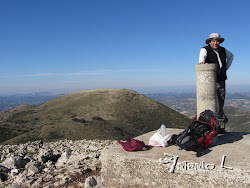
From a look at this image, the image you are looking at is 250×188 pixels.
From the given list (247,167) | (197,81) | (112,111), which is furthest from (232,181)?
(112,111)

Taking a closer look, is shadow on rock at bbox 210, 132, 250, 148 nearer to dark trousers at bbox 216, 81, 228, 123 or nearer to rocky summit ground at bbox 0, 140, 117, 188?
dark trousers at bbox 216, 81, 228, 123

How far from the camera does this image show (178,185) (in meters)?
6.17

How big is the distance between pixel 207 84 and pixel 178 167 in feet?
12.2

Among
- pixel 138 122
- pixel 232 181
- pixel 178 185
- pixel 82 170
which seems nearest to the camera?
pixel 232 181

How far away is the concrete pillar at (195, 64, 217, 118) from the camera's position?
838 cm

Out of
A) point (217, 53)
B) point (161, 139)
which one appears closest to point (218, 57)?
point (217, 53)

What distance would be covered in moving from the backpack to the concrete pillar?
137 centimetres

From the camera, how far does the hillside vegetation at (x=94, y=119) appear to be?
44.8 metres

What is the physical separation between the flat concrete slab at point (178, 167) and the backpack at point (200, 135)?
0.84 ft

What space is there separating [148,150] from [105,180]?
1.74 metres

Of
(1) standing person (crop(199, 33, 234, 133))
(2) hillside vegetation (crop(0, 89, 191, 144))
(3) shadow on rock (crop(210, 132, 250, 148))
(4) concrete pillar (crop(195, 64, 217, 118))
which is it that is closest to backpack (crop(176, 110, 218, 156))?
(3) shadow on rock (crop(210, 132, 250, 148))

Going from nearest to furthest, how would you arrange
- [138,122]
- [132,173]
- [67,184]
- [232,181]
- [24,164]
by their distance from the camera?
1. [232,181]
2. [132,173]
3. [67,184]
4. [24,164]
5. [138,122]

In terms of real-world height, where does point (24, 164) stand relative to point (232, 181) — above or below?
below

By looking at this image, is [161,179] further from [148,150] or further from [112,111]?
[112,111]
